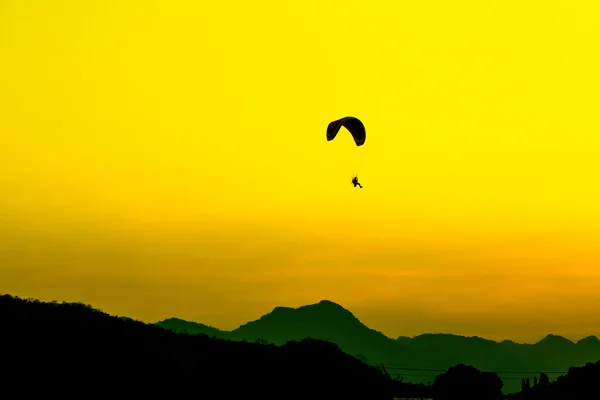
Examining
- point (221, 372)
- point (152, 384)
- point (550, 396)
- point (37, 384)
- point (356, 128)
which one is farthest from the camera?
point (550, 396)

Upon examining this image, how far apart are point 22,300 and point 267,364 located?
17198 millimetres

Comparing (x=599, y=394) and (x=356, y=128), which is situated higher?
(x=356, y=128)

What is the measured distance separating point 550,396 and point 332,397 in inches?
921

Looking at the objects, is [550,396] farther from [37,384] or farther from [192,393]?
[37,384]

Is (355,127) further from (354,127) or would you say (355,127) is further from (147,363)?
(147,363)

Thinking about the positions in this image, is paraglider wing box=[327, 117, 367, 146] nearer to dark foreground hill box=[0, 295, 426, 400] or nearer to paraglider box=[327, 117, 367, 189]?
paraglider box=[327, 117, 367, 189]

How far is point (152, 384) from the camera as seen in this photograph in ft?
178

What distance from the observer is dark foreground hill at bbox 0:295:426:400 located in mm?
51250

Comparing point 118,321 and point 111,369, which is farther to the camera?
point 118,321

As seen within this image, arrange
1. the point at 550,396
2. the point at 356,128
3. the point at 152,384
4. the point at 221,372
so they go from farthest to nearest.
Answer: the point at 550,396 → the point at 356,128 → the point at 221,372 → the point at 152,384

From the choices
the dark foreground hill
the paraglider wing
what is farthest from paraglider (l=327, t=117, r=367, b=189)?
the dark foreground hill

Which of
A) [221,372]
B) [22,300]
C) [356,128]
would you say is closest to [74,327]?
[22,300]

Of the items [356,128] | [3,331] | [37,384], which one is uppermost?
[356,128]

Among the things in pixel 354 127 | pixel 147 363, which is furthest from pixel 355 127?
pixel 147 363
